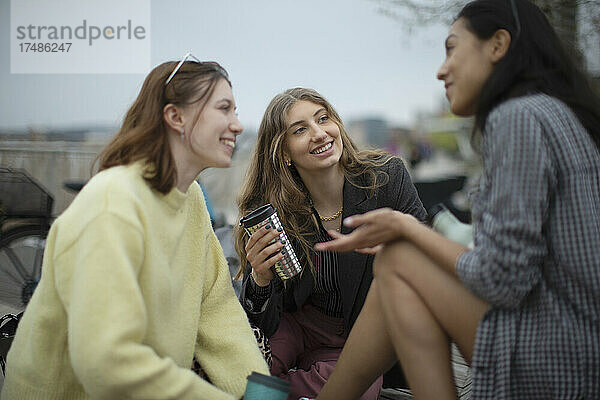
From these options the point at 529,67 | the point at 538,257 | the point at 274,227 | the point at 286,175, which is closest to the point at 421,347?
the point at 538,257

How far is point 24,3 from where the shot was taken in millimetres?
3016

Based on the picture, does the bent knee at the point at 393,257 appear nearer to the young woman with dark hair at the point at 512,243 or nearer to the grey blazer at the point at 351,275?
the young woman with dark hair at the point at 512,243

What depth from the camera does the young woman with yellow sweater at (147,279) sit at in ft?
3.95

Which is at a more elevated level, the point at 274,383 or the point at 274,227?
the point at 274,227

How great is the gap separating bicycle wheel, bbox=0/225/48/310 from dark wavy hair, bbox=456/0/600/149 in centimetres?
225

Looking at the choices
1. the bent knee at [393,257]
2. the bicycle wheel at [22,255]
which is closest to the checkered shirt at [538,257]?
the bent knee at [393,257]

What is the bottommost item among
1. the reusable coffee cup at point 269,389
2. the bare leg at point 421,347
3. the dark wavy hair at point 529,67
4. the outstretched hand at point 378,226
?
the reusable coffee cup at point 269,389

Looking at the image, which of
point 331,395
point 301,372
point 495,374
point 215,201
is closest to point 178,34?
point 215,201

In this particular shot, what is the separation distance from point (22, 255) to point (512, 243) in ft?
7.96

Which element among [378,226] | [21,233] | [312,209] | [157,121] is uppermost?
[157,121]

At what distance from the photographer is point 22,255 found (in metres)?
2.92

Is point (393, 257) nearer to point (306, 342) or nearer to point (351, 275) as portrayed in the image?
point (351, 275)

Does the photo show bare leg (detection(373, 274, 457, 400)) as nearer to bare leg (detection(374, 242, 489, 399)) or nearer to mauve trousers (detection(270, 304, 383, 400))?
bare leg (detection(374, 242, 489, 399))

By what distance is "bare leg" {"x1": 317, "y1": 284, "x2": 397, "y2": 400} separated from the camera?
153cm
